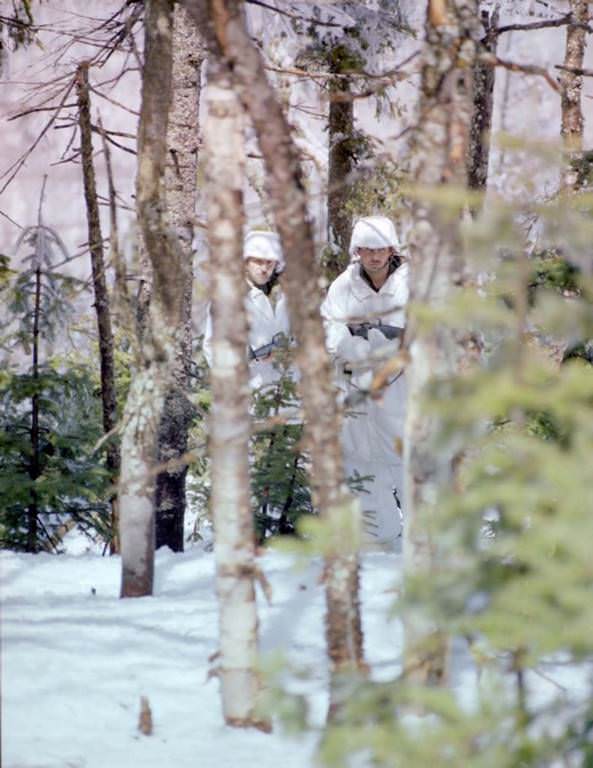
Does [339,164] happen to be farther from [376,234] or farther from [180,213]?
[180,213]

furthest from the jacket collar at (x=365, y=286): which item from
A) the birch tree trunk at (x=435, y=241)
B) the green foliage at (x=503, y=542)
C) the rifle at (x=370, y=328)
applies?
the green foliage at (x=503, y=542)

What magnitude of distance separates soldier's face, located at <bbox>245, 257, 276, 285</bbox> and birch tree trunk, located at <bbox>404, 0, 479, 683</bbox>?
5198 millimetres

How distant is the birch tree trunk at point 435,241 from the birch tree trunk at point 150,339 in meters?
2.09

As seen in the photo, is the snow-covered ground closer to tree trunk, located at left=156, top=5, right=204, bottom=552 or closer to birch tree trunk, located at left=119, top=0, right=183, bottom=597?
birch tree trunk, located at left=119, top=0, right=183, bottom=597

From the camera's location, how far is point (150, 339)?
567 cm

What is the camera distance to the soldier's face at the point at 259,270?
29.5 ft

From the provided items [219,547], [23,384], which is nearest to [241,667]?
[219,547]

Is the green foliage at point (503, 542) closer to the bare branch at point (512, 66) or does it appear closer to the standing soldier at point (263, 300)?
the bare branch at point (512, 66)

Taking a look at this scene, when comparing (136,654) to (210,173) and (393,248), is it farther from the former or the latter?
(393,248)

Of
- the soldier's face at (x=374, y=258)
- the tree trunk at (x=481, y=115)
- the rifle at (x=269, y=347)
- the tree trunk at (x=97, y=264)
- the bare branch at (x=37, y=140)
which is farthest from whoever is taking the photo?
the tree trunk at (x=481, y=115)

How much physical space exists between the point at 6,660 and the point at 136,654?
1.89ft

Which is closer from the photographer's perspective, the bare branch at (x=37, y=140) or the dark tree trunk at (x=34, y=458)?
the dark tree trunk at (x=34, y=458)

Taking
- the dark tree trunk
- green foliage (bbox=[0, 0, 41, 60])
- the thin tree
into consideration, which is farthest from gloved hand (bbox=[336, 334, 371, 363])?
the thin tree

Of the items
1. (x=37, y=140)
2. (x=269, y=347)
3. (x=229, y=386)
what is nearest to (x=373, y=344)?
(x=269, y=347)
